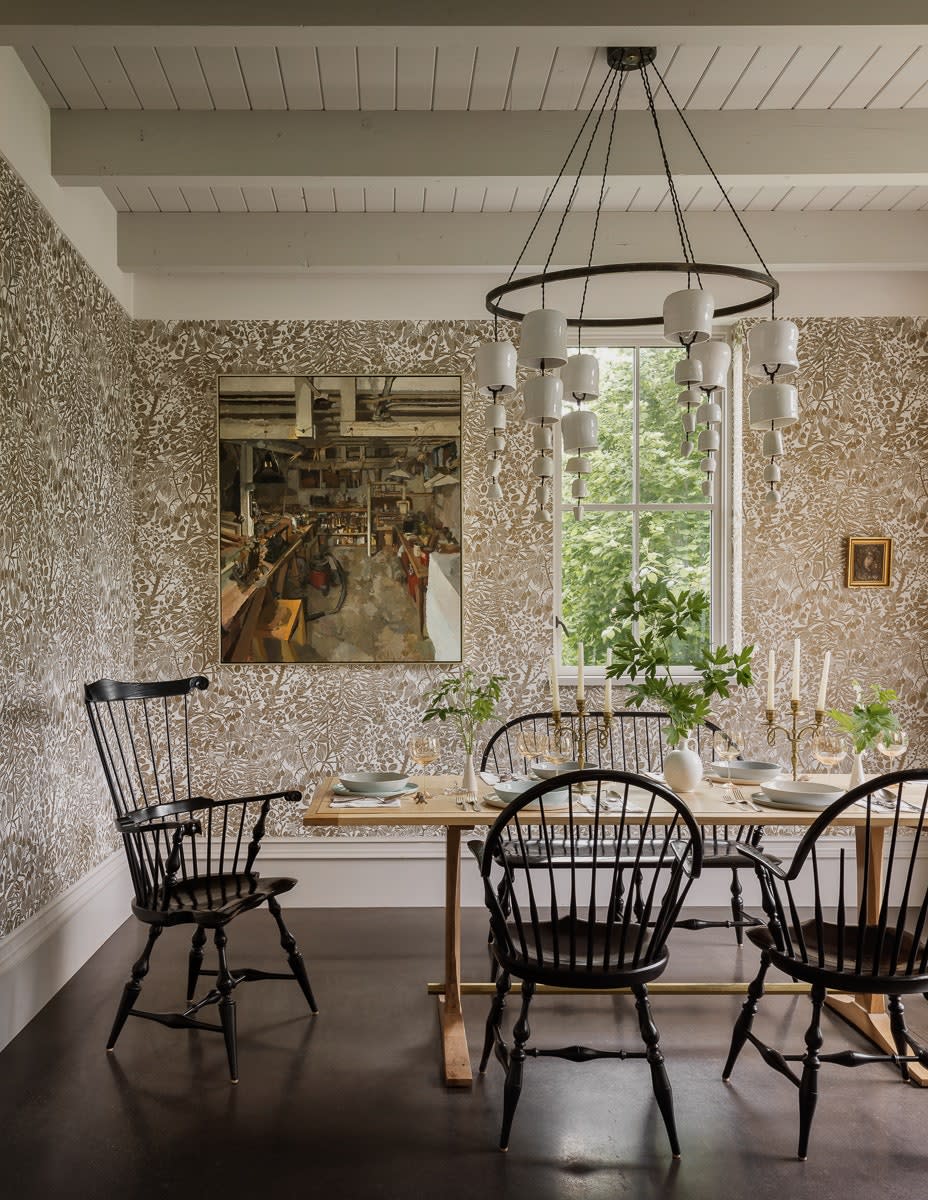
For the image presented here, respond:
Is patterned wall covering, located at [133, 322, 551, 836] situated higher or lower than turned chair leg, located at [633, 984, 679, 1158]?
higher

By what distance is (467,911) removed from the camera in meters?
4.49

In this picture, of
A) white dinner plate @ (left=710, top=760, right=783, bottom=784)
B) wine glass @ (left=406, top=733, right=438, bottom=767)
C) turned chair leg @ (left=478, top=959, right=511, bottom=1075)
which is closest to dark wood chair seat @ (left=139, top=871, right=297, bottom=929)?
wine glass @ (left=406, top=733, right=438, bottom=767)

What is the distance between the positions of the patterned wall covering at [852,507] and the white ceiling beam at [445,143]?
3.86 ft

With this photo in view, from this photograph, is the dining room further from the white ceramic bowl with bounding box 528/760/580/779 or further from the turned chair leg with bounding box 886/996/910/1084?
the white ceramic bowl with bounding box 528/760/580/779

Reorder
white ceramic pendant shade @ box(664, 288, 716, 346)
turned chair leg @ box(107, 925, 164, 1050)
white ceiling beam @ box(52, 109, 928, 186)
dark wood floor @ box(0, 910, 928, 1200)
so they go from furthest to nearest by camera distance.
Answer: white ceiling beam @ box(52, 109, 928, 186) < turned chair leg @ box(107, 925, 164, 1050) < white ceramic pendant shade @ box(664, 288, 716, 346) < dark wood floor @ box(0, 910, 928, 1200)

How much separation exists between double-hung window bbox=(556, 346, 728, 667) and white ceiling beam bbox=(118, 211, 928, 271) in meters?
0.61

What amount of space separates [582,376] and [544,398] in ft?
0.80

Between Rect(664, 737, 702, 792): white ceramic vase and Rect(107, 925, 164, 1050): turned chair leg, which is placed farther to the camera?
Rect(664, 737, 702, 792): white ceramic vase

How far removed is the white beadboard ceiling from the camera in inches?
111

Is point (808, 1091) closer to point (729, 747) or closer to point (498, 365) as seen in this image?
point (729, 747)

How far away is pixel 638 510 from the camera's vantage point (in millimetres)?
4789

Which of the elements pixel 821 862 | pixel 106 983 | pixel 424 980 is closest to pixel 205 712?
pixel 106 983

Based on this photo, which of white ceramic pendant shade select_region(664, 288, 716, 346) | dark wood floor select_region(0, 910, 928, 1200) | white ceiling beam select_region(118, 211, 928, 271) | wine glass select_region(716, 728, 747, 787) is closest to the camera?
dark wood floor select_region(0, 910, 928, 1200)

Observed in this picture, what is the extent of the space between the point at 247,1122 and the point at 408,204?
347 centimetres
